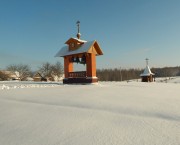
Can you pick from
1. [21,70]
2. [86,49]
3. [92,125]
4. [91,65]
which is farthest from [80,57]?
[21,70]

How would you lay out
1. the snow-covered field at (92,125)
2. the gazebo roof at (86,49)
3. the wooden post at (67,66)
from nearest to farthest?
the snow-covered field at (92,125)
the gazebo roof at (86,49)
the wooden post at (67,66)

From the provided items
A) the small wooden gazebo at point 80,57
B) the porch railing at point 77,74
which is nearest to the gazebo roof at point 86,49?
the small wooden gazebo at point 80,57

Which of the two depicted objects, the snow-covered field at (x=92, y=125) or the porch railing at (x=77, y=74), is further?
the porch railing at (x=77, y=74)

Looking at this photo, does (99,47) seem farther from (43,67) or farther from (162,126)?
(43,67)

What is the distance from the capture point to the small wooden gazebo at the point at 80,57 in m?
17.9

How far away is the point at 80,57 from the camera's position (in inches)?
740

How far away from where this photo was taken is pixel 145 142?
12.2 ft

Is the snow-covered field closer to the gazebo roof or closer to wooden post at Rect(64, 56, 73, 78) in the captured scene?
the gazebo roof

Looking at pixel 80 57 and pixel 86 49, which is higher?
pixel 86 49

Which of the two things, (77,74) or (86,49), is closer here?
(86,49)

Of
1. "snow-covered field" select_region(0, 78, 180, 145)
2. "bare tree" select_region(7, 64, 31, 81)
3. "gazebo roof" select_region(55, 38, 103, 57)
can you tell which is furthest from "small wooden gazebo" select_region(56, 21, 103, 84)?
"bare tree" select_region(7, 64, 31, 81)

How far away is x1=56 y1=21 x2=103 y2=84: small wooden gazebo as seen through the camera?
58.7ft

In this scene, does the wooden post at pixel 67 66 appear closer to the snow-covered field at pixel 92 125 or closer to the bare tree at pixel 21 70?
the snow-covered field at pixel 92 125

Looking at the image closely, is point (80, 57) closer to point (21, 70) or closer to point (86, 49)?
point (86, 49)
